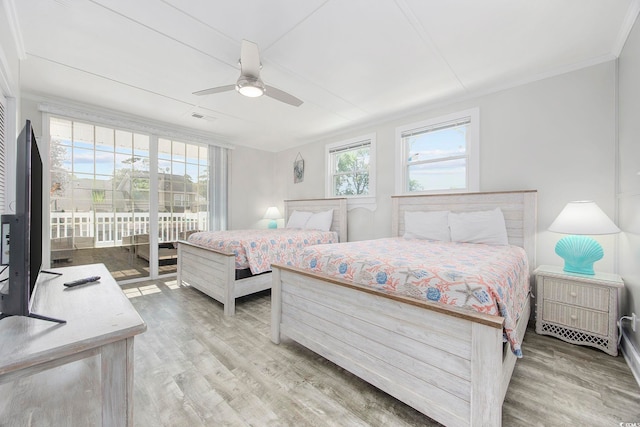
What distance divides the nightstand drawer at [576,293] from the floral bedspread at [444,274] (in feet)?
1.62

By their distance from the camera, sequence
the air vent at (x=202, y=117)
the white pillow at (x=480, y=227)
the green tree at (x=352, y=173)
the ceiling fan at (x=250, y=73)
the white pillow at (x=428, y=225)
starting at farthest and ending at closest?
the green tree at (x=352, y=173), the air vent at (x=202, y=117), the white pillow at (x=428, y=225), the white pillow at (x=480, y=227), the ceiling fan at (x=250, y=73)

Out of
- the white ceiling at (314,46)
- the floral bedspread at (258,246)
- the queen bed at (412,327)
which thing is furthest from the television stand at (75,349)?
the white ceiling at (314,46)

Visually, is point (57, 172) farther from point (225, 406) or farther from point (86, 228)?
point (225, 406)

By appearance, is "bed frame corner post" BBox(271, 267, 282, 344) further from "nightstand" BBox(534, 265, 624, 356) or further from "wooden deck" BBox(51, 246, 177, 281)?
"wooden deck" BBox(51, 246, 177, 281)

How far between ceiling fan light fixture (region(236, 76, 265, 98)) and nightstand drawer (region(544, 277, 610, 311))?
120 inches

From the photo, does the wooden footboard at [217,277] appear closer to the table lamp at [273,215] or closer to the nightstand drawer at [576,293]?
the table lamp at [273,215]

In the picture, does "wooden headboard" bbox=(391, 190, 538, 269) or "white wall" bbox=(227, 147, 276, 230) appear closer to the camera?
"wooden headboard" bbox=(391, 190, 538, 269)

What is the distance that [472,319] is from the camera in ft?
3.99

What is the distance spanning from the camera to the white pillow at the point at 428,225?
9.77 ft

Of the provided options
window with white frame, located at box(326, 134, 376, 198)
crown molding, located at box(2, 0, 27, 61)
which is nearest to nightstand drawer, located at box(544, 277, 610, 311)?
window with white frame, located at box(326, 134, 376, 198)

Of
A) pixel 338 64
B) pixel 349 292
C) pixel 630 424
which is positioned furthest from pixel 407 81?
pixel 630 424

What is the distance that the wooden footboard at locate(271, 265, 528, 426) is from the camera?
120 centimetres

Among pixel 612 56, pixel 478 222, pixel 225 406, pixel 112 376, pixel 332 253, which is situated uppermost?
pixel 612 56

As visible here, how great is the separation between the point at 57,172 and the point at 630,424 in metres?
5.88
